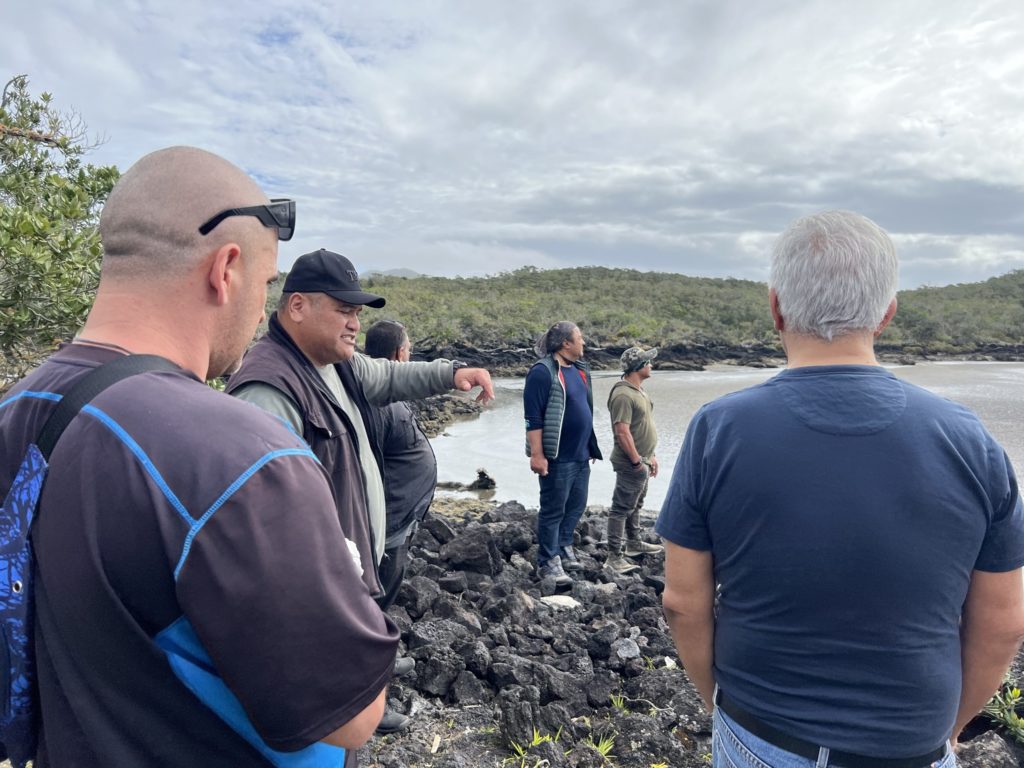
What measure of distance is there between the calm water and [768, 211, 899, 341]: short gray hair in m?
5.92

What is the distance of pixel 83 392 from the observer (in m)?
1.06

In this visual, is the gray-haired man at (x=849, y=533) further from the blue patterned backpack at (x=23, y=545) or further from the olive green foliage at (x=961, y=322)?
the olive green foliage at (x=961, y=322)

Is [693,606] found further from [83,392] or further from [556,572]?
[556,572]

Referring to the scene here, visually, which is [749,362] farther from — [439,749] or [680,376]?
[439,749]

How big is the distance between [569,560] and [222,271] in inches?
220

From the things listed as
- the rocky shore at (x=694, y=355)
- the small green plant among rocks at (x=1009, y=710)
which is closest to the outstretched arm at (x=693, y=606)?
the small green plant among rocks at (x=1009, y=710)

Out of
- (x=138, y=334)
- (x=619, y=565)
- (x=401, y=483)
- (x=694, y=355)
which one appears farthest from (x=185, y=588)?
(x=694, y=355)

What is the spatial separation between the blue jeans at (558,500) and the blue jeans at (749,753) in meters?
4.14

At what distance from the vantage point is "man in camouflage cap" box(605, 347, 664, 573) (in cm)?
634

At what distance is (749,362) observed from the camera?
28.5 m

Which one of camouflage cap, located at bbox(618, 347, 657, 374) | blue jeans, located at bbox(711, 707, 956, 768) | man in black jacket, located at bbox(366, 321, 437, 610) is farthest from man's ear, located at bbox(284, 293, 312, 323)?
camouflage cap, located at bbox(618, 347, 657, 374)

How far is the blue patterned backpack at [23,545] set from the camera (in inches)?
40.9

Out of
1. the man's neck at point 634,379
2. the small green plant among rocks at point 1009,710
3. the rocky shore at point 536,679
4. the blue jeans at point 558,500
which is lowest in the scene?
the rocky shore at point 536,679

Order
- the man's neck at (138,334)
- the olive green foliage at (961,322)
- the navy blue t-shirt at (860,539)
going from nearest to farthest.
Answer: the man's neck at (138,334) < the navy blue t-shirt at (860,539) < the olive green foliage at (961,322)
